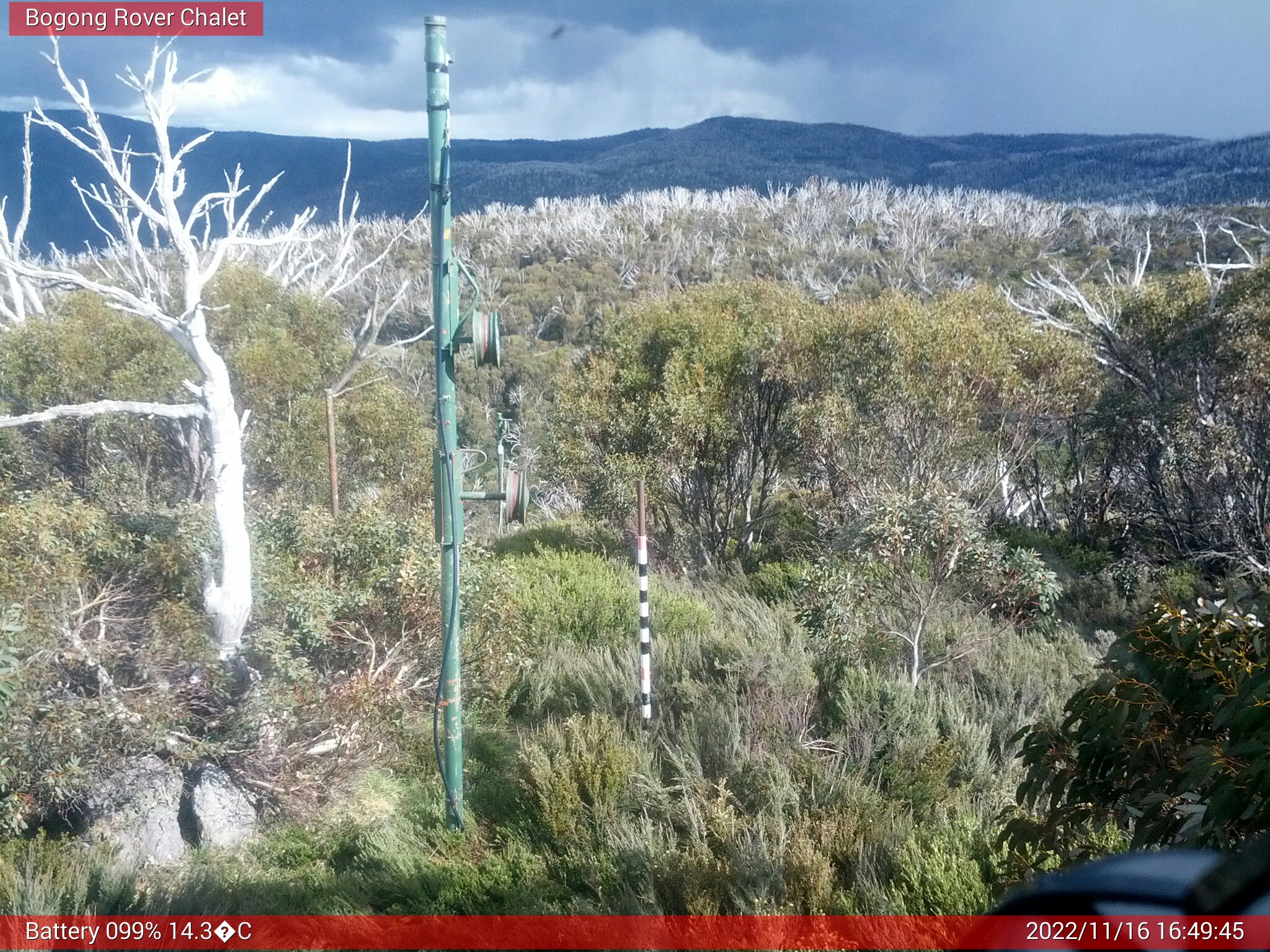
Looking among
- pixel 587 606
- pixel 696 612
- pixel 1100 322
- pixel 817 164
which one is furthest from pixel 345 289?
pixel 817 164

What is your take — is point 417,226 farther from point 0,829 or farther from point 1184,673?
point 1184,673

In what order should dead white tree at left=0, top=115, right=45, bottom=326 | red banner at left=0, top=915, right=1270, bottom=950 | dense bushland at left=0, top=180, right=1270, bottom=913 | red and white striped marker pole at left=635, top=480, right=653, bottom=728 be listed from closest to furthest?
red banner at left=0, top=915, right=1270, bottom=950
dense bushland at left=0, top=180, right=1270, bottom=913
red and white striped marker pole at left=635, top=480, right=653, bottom=728
dead white tree at left=0, top=115, right=45, bottom=326

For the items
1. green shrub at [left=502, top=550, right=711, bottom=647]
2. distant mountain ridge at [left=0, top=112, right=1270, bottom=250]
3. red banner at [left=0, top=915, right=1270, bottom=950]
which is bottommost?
green shrub at [left=502, top=550, right=711, bottom=647]

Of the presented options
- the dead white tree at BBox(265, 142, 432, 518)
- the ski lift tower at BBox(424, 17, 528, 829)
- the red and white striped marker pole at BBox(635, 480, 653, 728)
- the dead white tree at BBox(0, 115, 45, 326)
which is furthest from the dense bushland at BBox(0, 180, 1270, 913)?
the ski lift tower at BBox(424, 17, 528, 829)

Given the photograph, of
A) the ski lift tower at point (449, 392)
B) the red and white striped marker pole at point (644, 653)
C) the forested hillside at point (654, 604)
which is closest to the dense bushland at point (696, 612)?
the forested hillside at point (654, 604)

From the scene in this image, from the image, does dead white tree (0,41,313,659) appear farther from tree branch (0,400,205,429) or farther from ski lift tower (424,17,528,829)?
ski lift tower (424,17,528,829)

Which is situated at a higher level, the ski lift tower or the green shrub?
the ski lift tower

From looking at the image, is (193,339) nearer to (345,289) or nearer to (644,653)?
(644,653)
